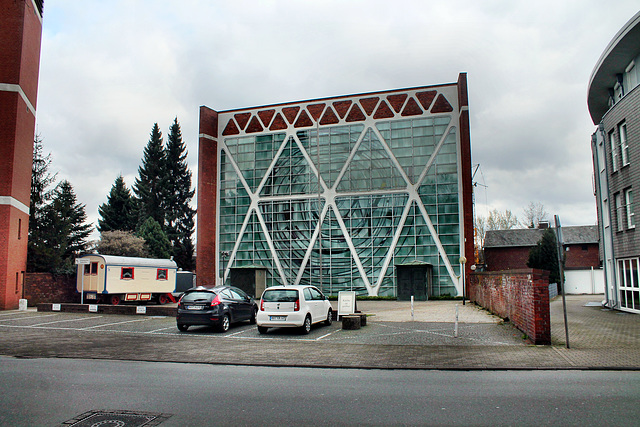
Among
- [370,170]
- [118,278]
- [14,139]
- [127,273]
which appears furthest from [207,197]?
[14,139]

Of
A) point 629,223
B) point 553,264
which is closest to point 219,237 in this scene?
point 553,264

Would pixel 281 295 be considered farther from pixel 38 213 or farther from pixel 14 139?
pixel 38 213

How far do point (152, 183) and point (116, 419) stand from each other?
66.5 meters

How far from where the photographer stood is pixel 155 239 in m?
59.5

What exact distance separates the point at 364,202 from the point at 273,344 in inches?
1129

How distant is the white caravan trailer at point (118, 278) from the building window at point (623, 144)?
26.4 m

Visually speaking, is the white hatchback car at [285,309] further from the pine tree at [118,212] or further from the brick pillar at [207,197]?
the pine tree at [118,212]

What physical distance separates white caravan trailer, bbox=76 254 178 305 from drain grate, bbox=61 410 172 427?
23878 millimetres

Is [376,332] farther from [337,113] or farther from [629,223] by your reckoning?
[337,113]

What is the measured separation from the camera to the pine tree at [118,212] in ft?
211

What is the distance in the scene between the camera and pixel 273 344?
13477 mm

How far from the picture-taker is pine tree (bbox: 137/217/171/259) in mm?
58688

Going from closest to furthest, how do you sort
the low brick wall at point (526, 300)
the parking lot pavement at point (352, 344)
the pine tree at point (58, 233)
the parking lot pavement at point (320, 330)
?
the parking lot pavement at point (352, 344)
the low brick wall at point (526, 300)
the parking lot pavement at point (320, 330)
the pine tree at point (58, 233)

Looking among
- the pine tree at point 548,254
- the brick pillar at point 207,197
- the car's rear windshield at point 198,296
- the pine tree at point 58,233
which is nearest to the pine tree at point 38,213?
the pine tree at point 58,233
